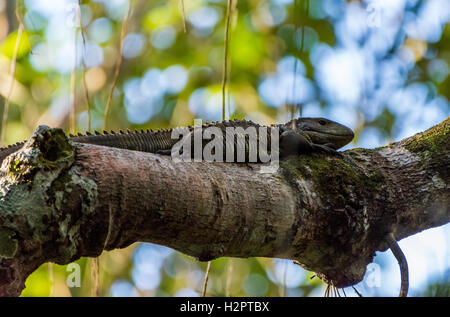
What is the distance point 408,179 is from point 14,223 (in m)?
2.39

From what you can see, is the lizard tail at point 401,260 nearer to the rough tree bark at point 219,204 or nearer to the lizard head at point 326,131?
the rough tree bark at point 219,204

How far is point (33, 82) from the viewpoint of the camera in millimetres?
8945

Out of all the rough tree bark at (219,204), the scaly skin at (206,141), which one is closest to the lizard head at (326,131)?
the scaly skin at (206,141)

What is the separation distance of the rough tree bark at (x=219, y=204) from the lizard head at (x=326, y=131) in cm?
175

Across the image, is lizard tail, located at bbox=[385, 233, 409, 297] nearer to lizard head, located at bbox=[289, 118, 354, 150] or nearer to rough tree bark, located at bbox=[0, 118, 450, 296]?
rough tree bark, located at bbox=[0, 118, 450, 296]

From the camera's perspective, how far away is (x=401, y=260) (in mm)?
3061

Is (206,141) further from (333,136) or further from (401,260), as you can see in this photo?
(401,260)

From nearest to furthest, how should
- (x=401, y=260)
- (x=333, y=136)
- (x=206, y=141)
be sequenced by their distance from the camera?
(x=401, y=260) → (x=206, y=141) → (x=333, y=136)

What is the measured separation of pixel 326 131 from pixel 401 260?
8.24ft

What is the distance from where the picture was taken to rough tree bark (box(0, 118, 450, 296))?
221 centimetres

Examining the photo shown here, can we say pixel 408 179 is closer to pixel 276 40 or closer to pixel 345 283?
pixel 345 283

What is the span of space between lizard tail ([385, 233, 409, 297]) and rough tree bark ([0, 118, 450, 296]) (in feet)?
0.15

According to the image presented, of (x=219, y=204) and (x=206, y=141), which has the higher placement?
(x=206, y=141)

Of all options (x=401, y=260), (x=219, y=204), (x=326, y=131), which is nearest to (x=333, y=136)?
(x=326, y=131)
